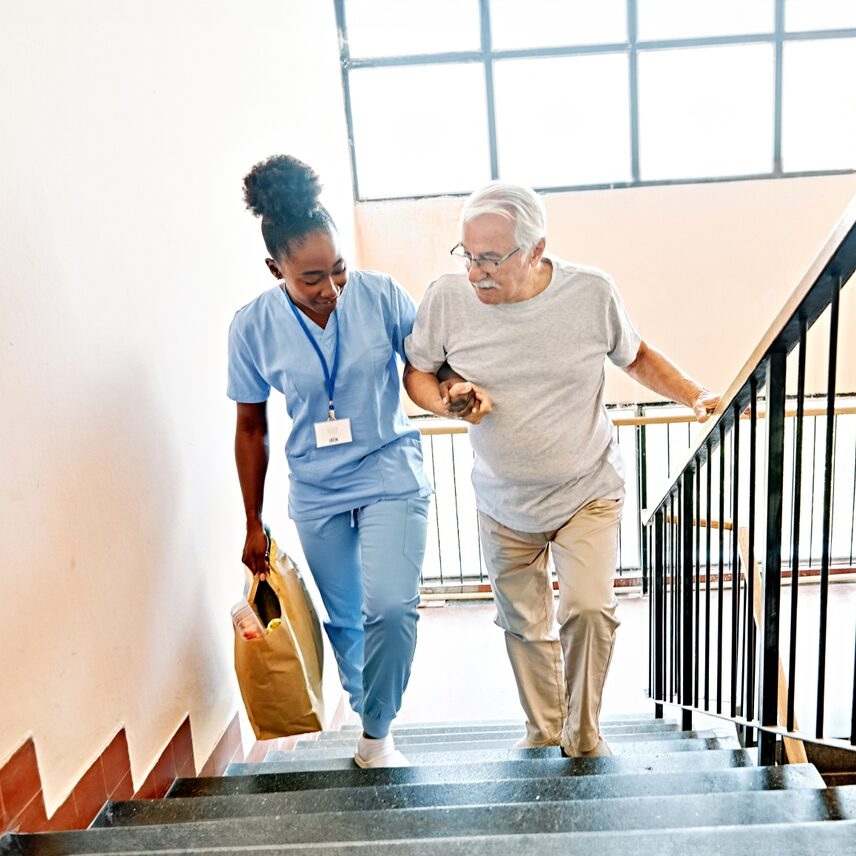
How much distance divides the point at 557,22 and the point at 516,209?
355 centimetres

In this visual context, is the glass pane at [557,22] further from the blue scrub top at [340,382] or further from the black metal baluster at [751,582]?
the black metal baluster at [751,582]

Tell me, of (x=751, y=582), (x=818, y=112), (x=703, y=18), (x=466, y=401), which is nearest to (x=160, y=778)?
(x=466, y=401)

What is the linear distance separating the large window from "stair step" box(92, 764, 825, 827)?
12.9 ft

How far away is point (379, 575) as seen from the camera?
1.77m

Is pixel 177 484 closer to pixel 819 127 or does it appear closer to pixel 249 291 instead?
pixel 249 291

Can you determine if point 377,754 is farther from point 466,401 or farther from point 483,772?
point 466,401

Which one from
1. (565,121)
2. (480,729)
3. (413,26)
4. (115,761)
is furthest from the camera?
(565,121)

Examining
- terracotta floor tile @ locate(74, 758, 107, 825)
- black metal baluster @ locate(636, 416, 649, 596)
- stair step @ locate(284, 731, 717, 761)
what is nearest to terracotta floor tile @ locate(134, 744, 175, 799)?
terracotta floor tile @ locate(74, 758, 107, 825)

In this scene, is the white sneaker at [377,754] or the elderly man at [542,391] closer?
the elderly man at [542,391]

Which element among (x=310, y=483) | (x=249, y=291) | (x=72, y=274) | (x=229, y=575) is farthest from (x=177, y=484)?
(x=249, y=291)

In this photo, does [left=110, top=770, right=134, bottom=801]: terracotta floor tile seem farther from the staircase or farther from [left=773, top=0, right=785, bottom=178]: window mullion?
[left=773, top=0, right=785, bottom=178]: window mullion

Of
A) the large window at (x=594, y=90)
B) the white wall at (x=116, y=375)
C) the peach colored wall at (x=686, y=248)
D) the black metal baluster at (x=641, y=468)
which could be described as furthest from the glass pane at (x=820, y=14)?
the white wall at (x=116, y=375)

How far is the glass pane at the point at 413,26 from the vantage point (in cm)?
454

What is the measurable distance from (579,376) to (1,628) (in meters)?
1.21
